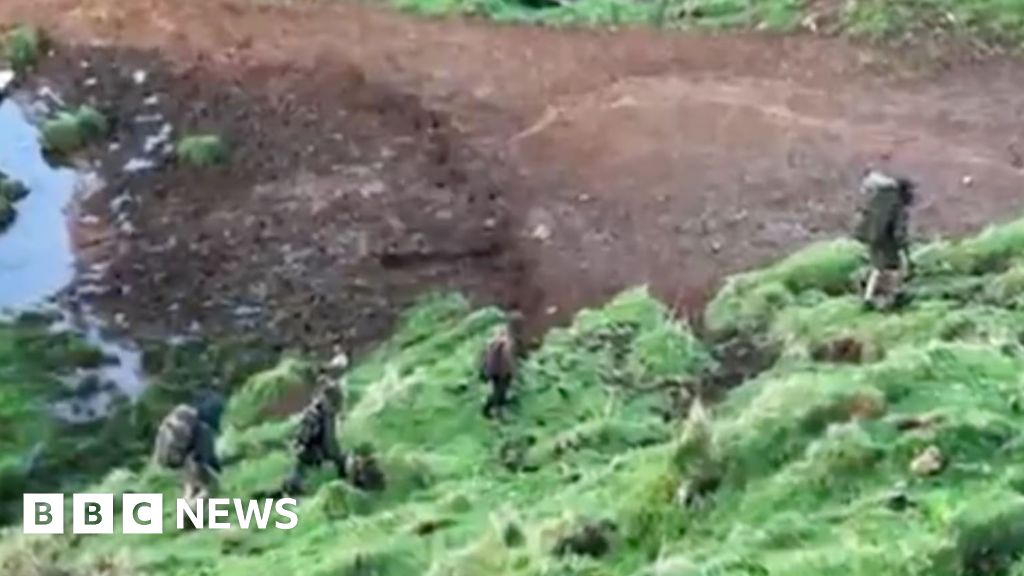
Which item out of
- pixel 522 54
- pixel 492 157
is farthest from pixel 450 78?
pixel 492 157

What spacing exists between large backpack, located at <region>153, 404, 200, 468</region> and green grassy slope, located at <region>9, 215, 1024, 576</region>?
15.5 inches

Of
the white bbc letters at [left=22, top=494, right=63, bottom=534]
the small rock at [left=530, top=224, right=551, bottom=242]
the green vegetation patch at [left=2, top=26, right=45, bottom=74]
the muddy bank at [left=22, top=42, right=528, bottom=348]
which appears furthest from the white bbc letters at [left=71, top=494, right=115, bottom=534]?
the green vegetation patch at [left=2, top=26, right=45, bottom=74]

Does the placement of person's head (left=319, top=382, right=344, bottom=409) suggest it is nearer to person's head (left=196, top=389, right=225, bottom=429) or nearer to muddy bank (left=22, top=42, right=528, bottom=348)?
person's head (left=196, top=389, right=225, bottom=429)

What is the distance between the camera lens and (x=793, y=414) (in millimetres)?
12086

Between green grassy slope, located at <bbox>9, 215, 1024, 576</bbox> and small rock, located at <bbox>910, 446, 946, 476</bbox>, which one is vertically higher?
small rock, located at <bbox>910, 446, 946, 476</bbox>

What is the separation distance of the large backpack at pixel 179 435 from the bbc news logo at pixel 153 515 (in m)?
0.30

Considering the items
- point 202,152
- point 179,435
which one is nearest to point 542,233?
point 202,152

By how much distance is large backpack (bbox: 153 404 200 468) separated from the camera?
42.3 ft

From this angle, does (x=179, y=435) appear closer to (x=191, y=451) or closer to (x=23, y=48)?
(x=191, y=451)

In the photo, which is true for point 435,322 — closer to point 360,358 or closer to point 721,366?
point 360,358

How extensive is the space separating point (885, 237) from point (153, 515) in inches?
211

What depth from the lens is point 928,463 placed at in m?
11.0

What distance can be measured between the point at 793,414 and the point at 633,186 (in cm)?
773

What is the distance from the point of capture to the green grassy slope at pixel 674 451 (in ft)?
35.0
